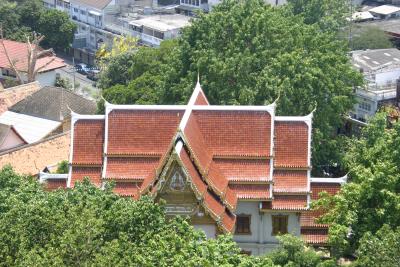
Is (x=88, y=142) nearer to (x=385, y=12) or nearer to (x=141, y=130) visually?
(x=141, y=130)

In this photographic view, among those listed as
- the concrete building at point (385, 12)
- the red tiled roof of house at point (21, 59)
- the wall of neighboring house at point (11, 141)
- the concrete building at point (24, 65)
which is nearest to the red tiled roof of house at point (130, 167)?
the wall of neighboring house at point (11, 141)

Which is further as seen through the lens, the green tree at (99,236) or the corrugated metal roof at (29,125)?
the corrugated metal roof at (29,125)

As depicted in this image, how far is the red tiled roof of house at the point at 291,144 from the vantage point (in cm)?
4584

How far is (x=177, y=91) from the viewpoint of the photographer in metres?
58.5

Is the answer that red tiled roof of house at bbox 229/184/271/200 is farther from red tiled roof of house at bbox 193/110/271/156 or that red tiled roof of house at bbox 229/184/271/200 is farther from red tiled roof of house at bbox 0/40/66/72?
red tiled roof of house at bbox 0/40/66/72

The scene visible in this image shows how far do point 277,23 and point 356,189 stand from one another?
21.3 m

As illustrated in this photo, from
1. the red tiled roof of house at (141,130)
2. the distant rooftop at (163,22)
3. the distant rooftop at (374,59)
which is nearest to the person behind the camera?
the red tiled roof of house at (141,130)

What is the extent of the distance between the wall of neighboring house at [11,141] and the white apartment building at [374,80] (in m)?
27.5

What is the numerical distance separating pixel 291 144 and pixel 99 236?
16.1 metres

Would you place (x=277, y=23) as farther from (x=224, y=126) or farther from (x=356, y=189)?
(x=356, y=189)

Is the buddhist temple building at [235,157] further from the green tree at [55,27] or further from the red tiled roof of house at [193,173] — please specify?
the green tree at [55,27]

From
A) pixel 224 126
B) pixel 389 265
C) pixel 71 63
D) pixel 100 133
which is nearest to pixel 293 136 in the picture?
pixel 224 126

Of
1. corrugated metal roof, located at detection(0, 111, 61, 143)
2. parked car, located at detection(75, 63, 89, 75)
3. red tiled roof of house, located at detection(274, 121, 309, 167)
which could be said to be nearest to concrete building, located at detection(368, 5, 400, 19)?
parked car, located at detection(75, 63, 89, 75)

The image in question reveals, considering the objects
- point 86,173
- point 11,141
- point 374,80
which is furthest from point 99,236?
point 374,80
